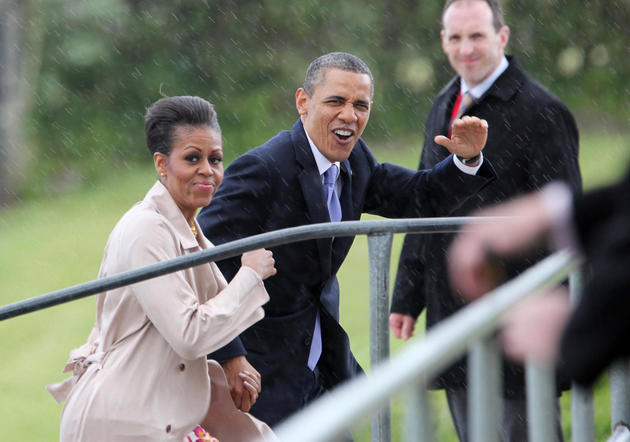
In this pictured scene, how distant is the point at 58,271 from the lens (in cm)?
1891

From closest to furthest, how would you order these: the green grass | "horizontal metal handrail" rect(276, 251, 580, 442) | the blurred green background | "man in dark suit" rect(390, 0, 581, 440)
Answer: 1. "horizontal metal handrail" rect(276, 251, 580, 442)
2. "man in dark suit" rect(390, 0, 581, 440)
3. the green grass
4. the blurred green background

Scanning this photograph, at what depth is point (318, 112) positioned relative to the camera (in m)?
3.49

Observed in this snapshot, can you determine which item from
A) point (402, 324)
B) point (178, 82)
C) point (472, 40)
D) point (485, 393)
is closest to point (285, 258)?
point (402, 324)

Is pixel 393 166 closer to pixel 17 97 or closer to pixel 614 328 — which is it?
pixel 614 328

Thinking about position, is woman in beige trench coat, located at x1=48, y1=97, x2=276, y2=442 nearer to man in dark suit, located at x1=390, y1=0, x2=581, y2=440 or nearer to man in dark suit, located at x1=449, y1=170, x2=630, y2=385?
man in dark suit, located at x1=390, y1=0, x2=581, y2=440

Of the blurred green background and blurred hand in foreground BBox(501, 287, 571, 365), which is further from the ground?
the blurred green background

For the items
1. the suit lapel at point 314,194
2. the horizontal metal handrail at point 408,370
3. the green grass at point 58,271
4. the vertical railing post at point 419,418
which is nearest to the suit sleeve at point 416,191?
the suit lapel at point 314,194

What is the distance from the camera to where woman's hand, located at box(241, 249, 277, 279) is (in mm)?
2822

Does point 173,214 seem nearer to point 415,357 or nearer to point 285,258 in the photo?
point 285,258

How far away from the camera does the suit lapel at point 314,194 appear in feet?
11.0

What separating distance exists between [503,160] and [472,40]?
22.7 inches

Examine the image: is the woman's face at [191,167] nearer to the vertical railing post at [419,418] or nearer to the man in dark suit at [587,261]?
the vertical railing post at [419,418]

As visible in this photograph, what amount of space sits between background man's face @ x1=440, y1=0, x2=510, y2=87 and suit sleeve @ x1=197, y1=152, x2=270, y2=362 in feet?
3.67

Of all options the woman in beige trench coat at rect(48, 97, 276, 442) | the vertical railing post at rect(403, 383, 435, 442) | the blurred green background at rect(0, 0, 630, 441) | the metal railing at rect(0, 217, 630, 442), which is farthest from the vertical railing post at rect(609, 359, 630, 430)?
the blurred green background at rect(0, 0, 630, 441)
